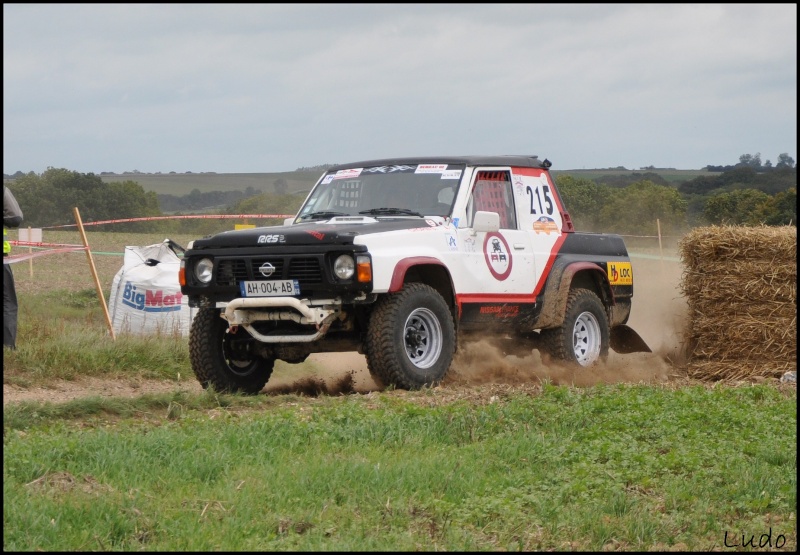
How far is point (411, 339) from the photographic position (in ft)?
31.7

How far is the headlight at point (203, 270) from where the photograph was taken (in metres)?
9.55

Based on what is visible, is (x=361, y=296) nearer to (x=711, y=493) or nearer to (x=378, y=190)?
(x=378, y=190)

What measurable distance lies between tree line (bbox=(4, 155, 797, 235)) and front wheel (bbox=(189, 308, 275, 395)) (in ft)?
63.5

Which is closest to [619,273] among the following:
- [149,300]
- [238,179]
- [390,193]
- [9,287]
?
A: [390,193]

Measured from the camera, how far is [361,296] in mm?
9117

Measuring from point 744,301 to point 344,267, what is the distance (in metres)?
4.64

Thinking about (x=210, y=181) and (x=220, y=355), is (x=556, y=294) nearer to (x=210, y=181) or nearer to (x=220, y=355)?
(x=220, y=355)

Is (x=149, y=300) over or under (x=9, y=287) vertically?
under

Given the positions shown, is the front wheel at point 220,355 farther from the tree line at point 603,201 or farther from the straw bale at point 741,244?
the tree line at point 603,201

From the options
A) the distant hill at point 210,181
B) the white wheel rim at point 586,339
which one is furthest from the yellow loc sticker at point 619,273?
the distant hill at point 210,181

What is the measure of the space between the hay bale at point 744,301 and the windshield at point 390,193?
117 inches

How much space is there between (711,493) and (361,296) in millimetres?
3900

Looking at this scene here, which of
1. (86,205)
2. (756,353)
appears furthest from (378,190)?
(86,205)

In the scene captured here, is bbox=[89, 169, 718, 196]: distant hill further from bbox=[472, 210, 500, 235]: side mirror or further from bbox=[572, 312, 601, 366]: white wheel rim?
bbox=[472, 210, 500, 235]: side mirror
